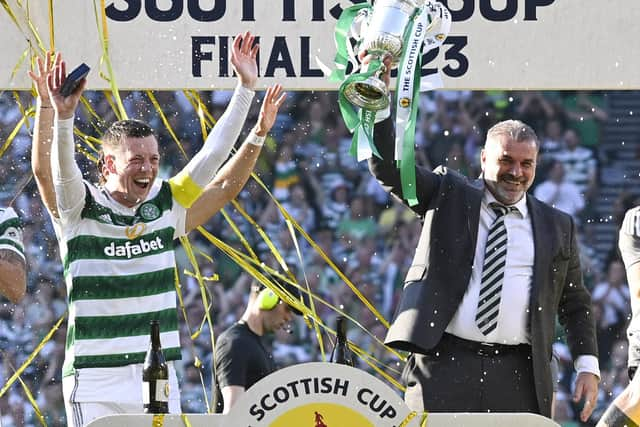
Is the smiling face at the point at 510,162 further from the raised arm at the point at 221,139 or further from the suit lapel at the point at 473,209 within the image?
the raised arm at the point at 221,139

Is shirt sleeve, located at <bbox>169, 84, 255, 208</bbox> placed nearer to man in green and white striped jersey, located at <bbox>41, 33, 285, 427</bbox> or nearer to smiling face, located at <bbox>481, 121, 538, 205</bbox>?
man in green and white striped jersey, located at <bbox>41, 33, 285, 427</bbox>

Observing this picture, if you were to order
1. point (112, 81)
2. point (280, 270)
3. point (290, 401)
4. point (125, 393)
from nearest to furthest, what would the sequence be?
1. point (290, 401)
2. point (125, 393)
3. point (112, 81)
4. point (280, 270)

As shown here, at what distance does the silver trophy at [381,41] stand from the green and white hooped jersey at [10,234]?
45.5 inches

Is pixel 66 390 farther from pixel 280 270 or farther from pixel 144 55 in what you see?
pixel 280 270

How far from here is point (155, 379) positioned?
443 centimetres

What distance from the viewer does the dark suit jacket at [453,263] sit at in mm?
5152

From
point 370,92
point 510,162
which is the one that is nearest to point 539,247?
point 510,162

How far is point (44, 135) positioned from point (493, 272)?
156cm

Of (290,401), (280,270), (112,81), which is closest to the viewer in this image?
(290,401)

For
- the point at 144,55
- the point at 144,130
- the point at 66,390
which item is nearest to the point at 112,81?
the point at 144,55

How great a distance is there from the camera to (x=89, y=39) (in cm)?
607

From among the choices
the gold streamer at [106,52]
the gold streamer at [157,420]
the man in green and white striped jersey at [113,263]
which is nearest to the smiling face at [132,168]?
the man in green and white striped jersey at [113,263]

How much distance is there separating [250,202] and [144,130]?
12.5 ft

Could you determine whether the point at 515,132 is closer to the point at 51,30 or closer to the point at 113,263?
the point at 113,263
